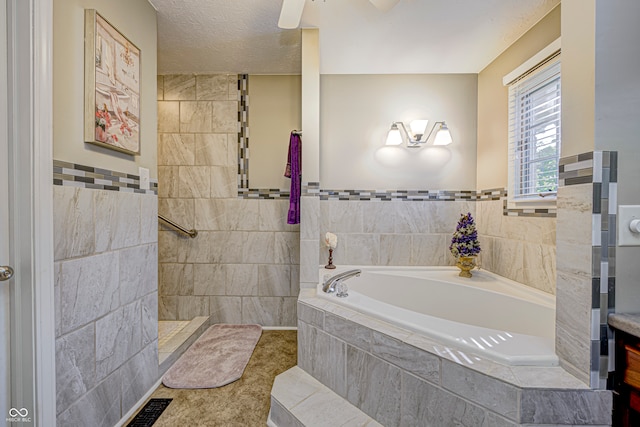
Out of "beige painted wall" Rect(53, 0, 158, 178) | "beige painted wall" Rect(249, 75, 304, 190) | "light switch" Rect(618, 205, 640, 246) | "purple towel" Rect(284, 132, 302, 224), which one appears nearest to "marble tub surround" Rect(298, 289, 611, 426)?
"light switch" Rect(618, 205, 640, 246)

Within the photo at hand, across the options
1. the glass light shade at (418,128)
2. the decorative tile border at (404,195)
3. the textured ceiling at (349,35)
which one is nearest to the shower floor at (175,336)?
the decorative tile border at (404,195)

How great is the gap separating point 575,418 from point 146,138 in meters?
2.38

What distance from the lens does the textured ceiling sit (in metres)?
1.67

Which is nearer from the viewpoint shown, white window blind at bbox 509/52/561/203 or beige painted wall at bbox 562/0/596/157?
beige painted wall at bbox 562/0/596/157

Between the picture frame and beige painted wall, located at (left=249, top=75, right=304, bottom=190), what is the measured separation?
113cm

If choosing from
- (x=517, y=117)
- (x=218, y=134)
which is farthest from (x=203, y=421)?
(x=517, y=117)

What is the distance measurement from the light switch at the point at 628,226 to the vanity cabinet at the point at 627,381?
0.29 m

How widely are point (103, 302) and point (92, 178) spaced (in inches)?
24.3

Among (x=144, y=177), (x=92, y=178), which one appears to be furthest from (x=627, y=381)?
(x=144, y=177)

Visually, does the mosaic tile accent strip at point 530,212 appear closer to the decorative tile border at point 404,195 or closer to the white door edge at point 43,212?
the decorative tile border at point 404,195

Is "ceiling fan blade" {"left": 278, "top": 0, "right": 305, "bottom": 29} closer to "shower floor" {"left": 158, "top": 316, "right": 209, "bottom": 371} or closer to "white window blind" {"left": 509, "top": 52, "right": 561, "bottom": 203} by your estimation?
"white window blind" {"left": 509, "top": 52, "right": 561, "bottom": 203}

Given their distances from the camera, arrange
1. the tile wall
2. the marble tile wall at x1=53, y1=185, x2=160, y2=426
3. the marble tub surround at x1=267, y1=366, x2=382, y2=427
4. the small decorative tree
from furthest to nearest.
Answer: the tile wall → the small decorative tree → the marble tub surround at x1=267, y1=366, x2=382, y2=427 → the marble tile wall at x1=53, y1=185, x2=160, y2=426

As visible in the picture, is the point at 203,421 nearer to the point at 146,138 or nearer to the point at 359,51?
the point at 146,138

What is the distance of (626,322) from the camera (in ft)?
2.57
